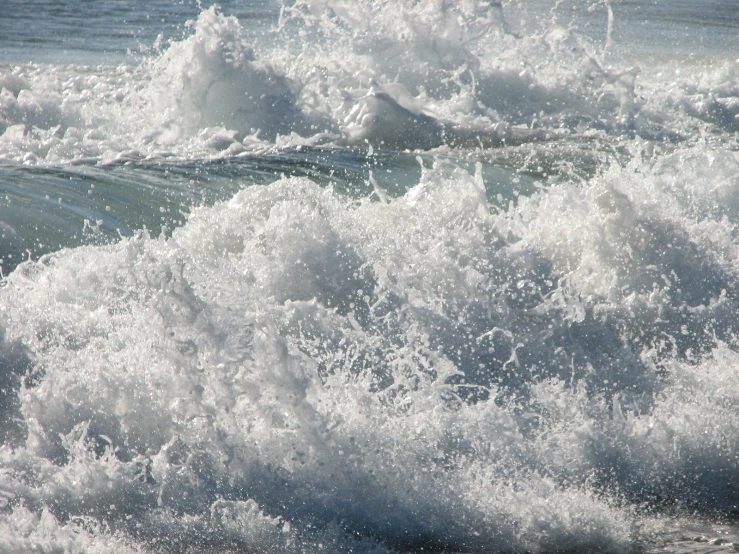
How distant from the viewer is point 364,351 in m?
3.97

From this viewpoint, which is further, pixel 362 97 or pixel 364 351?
pixel 362 97

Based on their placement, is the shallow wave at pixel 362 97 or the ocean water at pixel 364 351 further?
the shallow wave at pixel 362 97

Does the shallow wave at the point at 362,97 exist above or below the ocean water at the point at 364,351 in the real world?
above

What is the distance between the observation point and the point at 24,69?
11875 millimetres

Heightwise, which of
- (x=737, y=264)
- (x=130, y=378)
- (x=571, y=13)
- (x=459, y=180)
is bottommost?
(x=130, y=378)

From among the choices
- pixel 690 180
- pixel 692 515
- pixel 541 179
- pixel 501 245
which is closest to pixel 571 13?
pixel 541 179

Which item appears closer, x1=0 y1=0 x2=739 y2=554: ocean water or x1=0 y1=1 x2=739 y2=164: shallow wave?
x1=0 y1=0 x2=739 y2=554: ocean water

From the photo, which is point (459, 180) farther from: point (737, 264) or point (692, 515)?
point (692, 515)

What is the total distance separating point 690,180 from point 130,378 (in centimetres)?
413

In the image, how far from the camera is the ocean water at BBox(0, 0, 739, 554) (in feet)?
9.82

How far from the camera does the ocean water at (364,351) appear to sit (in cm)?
299

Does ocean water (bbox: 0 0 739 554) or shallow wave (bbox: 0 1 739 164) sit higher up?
shallow wave (bbox: 0 1 739 164)

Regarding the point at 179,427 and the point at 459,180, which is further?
the point at 459,180

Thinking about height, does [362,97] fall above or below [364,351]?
above
